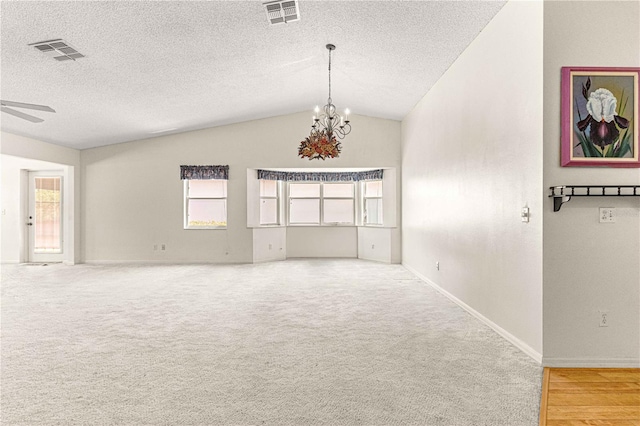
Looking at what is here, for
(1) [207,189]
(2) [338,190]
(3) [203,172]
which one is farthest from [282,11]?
(2) [338,190]

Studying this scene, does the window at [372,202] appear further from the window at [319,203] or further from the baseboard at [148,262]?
the baseboard at [148,262]

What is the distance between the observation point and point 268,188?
9.02 meters

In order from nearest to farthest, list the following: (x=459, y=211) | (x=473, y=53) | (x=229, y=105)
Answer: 1. (x=473, y=53)
2. (x=459, y=211)
3. (x=229, y=105)

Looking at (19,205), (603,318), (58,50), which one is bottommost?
(603,318)

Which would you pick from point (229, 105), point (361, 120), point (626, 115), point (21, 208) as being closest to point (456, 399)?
point (626, 115)

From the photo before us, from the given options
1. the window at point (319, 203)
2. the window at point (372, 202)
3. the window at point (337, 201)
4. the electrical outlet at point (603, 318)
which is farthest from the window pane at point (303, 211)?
the electrical outlet at point (603, 318)

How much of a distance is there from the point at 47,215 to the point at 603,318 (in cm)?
1018

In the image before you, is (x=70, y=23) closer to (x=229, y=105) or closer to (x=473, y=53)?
(x=229, y=105)

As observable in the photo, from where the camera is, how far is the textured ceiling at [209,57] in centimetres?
362

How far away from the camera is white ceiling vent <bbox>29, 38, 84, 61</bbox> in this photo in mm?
3822

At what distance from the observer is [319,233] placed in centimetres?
940

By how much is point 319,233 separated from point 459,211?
5.13 m

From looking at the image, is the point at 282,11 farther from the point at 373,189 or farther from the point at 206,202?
the point at 373,189

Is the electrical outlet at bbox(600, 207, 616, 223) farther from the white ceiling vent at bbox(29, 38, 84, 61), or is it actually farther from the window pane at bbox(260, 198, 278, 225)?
the window pane at bbox(260, 198, 278, 225)
